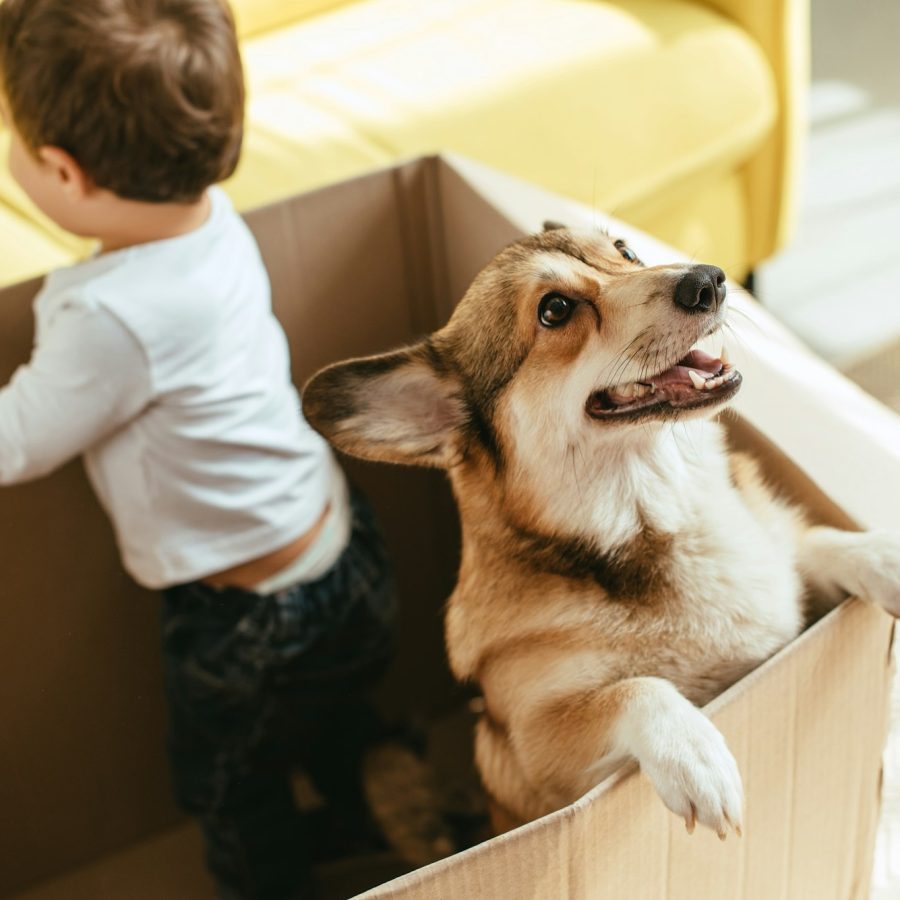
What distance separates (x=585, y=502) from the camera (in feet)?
2.90

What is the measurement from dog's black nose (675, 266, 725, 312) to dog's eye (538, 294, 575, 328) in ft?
0.40

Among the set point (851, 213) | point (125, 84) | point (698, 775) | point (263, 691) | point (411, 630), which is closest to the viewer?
point (698, 775)

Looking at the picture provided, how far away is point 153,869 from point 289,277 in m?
0.65

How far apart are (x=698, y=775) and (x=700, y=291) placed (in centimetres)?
33

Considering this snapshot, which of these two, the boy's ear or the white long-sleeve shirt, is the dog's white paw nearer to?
the white long-sleeve shirt

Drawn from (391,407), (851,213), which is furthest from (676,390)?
(851,213)

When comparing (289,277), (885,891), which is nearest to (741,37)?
(289,277)

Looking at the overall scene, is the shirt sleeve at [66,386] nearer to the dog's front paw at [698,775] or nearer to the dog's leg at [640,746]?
the dog's leg at [640,746]

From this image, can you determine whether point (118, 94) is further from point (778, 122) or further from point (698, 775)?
point (778, 122)

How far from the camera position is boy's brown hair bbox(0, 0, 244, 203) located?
0.97m

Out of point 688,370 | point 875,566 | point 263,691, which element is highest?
point 688,370

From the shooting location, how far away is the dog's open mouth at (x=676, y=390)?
0.78 m

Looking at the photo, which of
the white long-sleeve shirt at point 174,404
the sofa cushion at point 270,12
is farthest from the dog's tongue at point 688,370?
the sofa cushion at point 270,12

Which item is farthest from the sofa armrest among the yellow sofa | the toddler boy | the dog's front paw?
the dog's front paw
